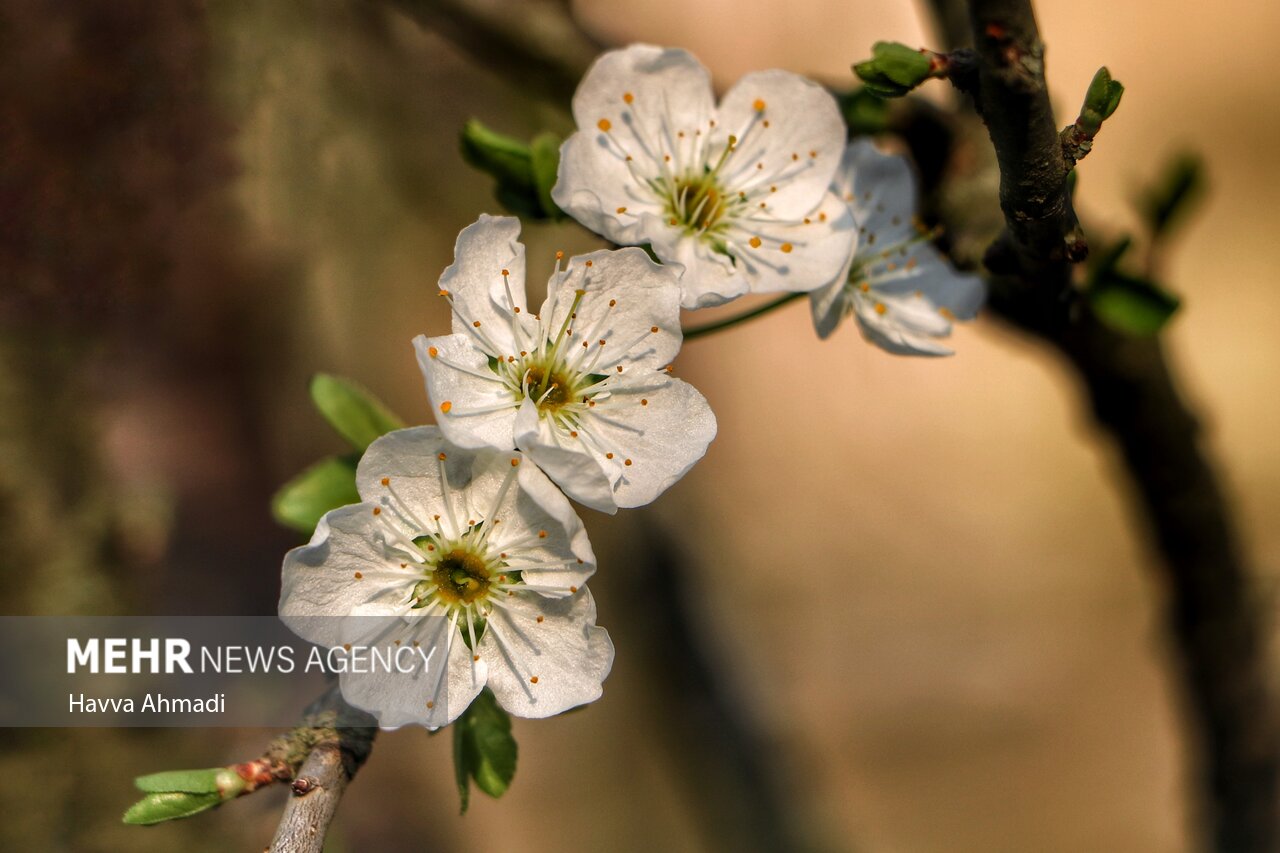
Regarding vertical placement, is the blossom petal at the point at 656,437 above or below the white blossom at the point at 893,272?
below

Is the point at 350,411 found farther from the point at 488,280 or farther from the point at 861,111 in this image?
the point at 861,111

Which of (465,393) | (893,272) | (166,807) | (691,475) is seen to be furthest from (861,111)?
(691,475)

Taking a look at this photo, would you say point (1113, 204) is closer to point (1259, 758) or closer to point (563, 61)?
point (1259, 758)

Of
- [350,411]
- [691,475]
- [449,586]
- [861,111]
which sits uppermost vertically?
[691,475]

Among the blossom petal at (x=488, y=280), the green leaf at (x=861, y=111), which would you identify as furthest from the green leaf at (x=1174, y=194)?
the blossom petal at (x=488, y=280)

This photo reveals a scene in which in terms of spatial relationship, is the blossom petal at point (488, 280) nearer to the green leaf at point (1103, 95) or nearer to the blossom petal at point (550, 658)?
the blossom petal at point (550, 658)

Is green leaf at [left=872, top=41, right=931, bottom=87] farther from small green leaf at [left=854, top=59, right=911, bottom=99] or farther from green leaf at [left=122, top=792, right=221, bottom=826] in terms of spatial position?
green leaf at [left=122, top=792, right=221, bottom=826]

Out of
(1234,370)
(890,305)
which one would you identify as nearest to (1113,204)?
(1234,370)
